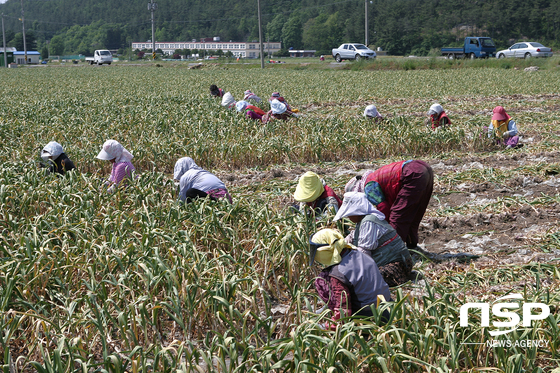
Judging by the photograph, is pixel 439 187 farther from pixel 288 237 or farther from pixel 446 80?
pixel 446 80

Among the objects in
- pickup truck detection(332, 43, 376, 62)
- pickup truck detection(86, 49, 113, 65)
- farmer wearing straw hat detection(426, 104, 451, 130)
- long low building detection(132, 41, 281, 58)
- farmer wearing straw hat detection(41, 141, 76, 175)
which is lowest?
farmer wearing straw hat detection(41, 141, 76, 175)

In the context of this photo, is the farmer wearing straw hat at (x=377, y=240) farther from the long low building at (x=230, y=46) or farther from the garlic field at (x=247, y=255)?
the long low building at (x=230, y=46)

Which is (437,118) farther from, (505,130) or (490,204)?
(490,204)

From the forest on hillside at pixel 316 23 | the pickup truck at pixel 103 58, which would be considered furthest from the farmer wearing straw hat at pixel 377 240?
the pickup truck at pixel 103 58

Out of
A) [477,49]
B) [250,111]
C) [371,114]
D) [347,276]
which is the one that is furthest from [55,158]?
[477,49]

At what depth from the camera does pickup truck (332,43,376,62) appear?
4100cm

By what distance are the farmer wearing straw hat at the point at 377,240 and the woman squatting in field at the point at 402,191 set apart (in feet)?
2.12

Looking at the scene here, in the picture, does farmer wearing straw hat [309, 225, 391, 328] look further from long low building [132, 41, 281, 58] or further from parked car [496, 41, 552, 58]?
long low building [132, 41, 281, 58]

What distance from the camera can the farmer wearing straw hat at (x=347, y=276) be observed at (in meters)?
3.57

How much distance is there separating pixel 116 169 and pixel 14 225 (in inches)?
85.0

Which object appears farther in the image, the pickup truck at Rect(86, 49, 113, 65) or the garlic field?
the pickup truck at Rect(86, 49, 113, 65)

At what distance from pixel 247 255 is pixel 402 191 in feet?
5.28

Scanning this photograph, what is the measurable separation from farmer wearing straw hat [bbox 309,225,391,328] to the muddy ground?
5.40 feet

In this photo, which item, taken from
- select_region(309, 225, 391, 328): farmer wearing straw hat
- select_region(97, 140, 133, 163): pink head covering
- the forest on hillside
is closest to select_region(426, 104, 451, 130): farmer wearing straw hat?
select_region(97, 140, 133, 163): pink head covering
